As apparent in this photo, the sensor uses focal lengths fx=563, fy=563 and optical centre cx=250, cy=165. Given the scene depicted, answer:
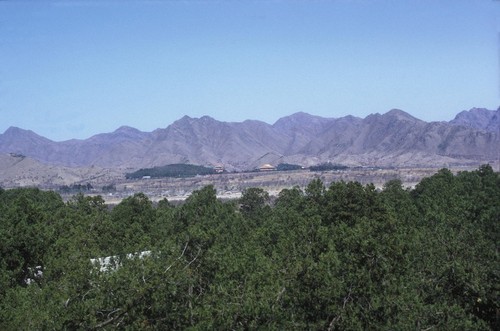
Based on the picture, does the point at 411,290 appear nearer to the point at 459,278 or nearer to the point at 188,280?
the point at 459,278

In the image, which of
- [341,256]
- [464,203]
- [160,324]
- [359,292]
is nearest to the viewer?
[160,324]

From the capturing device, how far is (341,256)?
2253cm

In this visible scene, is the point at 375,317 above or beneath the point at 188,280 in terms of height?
beneath

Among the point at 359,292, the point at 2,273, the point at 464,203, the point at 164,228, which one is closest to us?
the point at 359,292

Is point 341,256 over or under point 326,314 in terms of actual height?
over

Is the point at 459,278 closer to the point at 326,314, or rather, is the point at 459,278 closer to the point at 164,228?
the point at 326,314

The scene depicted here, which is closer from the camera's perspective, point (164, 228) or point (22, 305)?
point (22, 305)

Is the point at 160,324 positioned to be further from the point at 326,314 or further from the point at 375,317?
the point at 375,317

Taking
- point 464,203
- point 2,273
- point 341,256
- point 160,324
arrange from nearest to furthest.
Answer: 1. point 160,324
2. point 341,256
3. point 2,273
4. point 464,203

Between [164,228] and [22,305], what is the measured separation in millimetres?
20161

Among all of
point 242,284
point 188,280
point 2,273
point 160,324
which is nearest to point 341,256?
point 242,284

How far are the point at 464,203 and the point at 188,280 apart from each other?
Result: 30.7 m

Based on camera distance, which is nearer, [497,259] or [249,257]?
[249,257]

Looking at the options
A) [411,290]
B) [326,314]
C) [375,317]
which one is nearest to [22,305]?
[326,314]
